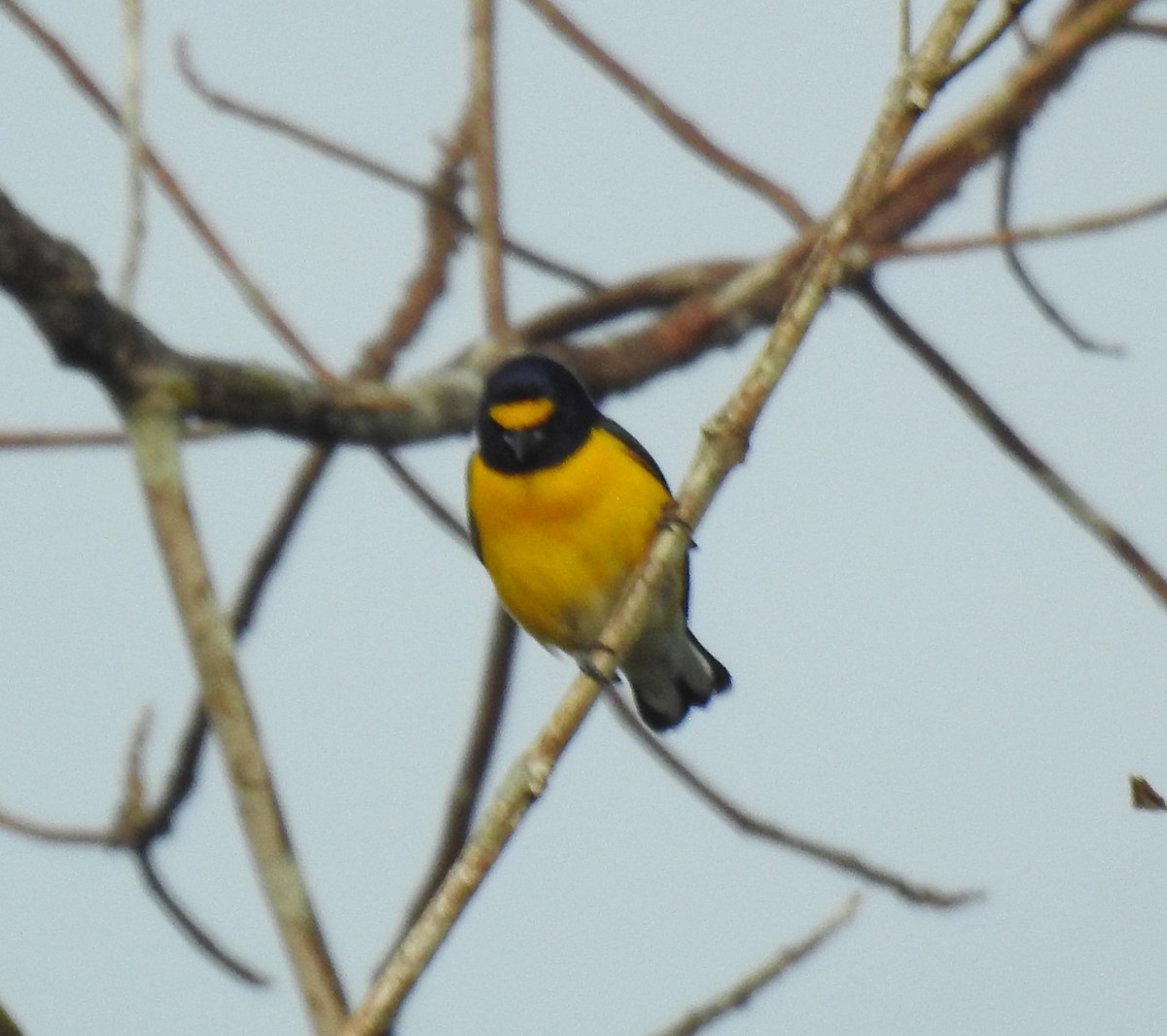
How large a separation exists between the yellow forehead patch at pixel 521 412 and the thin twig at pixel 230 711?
1.43 meters

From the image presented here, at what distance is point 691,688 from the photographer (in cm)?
485

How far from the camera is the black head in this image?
3.92m

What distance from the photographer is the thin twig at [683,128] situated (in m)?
3.72

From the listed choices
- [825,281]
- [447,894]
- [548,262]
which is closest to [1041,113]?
[548,262]

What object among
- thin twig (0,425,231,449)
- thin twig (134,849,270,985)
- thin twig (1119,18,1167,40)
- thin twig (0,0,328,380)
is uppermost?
thin twig (1119,18,1167,40)

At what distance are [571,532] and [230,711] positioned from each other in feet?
6.50

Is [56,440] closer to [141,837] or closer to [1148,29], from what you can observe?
[141,837]

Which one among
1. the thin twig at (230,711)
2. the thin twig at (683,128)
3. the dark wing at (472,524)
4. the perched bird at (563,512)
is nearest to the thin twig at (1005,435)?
the thin twig at (683,128)

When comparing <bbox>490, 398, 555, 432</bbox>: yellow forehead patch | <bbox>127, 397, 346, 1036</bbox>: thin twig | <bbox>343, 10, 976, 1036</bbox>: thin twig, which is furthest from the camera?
<bbox>490, 398, 555, 432</bbox>: yellow forehead patch

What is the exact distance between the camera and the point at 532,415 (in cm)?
408

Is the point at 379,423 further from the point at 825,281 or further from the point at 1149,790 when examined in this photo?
the point at 1149,790

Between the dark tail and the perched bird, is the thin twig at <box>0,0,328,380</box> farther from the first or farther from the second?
the dark tail

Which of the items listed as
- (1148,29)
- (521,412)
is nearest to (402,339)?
(521,412)

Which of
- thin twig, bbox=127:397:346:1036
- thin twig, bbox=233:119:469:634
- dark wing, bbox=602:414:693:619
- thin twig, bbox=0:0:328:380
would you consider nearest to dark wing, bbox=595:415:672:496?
dark wing, bbox=602:414:693:619
